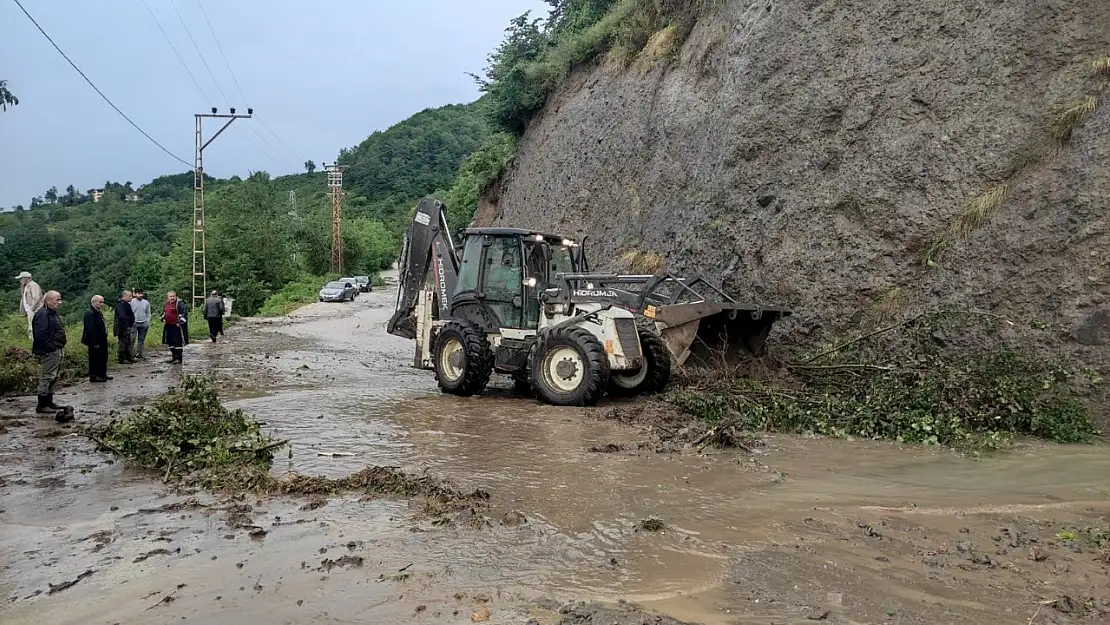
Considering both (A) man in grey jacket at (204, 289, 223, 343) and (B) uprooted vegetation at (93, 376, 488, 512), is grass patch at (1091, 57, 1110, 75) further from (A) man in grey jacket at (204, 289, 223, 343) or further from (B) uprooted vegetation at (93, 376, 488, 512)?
(A) man in grey jacket at (204, 289, 223, 343)

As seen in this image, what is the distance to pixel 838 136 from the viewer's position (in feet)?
41.4

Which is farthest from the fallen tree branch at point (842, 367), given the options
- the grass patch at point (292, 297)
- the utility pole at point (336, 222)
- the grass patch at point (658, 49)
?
the utility pole at point (336, 222)

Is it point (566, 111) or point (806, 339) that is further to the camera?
point (566, 111)

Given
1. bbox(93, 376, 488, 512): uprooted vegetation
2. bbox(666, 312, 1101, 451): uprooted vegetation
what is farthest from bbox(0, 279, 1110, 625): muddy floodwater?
bbox(666, 312, 1101, 451): uprooted vegetation

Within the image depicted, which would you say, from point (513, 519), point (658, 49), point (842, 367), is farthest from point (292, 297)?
point (513, 519)

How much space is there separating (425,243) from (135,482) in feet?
23.2

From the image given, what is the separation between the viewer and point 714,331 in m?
10.6

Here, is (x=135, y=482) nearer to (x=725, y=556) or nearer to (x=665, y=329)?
(x=725, y=556)

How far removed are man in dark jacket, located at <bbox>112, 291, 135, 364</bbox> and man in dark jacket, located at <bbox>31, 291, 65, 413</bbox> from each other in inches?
205

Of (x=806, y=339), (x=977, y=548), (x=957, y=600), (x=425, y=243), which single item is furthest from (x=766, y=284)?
(x=957, y=600)

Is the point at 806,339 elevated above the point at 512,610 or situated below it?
above

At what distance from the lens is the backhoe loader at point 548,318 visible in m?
10.3

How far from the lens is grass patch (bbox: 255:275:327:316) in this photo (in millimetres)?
39031

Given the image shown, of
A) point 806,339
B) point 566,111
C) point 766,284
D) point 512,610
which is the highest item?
point 566,111
